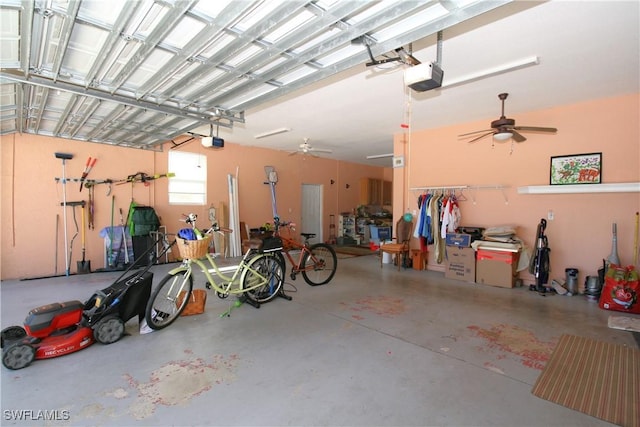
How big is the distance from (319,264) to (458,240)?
2.67 meters

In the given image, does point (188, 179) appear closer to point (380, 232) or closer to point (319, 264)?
point (319, 264)

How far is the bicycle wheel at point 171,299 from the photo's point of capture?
309 cm

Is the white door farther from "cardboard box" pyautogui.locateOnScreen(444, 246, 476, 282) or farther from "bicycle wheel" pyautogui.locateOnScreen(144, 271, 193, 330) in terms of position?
"bicycle wheel" pyautogui.locateOnScreen(144, 271, 193, 330)

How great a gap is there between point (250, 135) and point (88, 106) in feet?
11.0

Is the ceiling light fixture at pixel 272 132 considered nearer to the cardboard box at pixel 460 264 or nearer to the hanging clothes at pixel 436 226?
the hanging clothes at pixel 436 226

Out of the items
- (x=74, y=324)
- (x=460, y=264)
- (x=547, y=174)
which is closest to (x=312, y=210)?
(x=460, y=264)

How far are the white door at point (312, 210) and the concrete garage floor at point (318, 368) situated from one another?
18.0ft

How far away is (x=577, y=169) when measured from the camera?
463 cm

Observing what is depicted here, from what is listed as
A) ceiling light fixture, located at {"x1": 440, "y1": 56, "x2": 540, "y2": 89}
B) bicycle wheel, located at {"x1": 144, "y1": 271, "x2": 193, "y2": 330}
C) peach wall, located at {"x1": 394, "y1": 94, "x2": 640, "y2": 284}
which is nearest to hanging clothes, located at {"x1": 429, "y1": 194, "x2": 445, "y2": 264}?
peach wall, located at {"x1": 394, "y1": 94, "x2": 640, "y2": 284}

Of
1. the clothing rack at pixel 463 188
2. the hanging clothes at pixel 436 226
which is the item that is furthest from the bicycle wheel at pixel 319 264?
the clothing rack at pixel 463 188

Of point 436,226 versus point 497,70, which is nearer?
point 497,70

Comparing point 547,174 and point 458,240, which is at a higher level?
point 547,174

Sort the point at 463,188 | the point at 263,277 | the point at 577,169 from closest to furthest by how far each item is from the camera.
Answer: the point at 263,277 → the point at 577,169 → the point at 463,188

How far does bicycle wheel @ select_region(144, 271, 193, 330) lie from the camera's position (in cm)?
309
